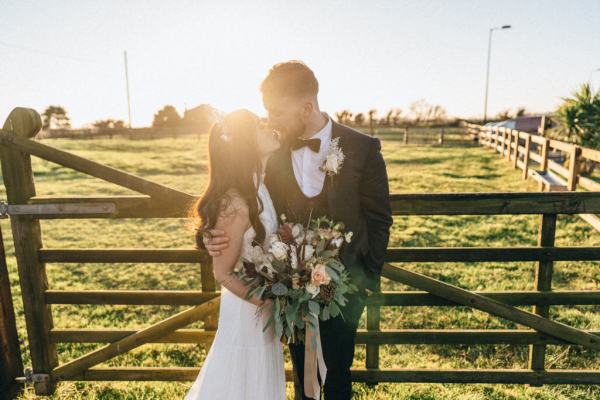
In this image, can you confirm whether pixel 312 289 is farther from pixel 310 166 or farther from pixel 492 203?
pixel 492 203

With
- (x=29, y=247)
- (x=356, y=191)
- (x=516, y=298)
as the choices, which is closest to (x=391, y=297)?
(x=516, y=298)

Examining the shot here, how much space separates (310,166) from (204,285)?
4.98 feet

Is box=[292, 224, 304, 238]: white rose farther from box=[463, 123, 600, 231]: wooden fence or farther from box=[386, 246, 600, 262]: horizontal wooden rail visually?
box=[463, 123, 600, 231]: wooden fence

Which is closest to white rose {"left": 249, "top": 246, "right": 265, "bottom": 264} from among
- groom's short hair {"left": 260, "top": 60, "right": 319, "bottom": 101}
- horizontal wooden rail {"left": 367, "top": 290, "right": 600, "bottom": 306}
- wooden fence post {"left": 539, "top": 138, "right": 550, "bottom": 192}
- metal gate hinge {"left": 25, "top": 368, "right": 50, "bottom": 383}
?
groom's short hair {"left": 260, "top": 60, "right": 319, "bottom": 101}

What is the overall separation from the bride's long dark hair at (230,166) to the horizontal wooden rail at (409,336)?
174 cm

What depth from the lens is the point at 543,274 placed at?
339cm

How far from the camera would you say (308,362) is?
269cm

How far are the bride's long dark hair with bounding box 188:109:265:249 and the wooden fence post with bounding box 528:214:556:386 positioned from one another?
2.37 m

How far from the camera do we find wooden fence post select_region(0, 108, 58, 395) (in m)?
3.26

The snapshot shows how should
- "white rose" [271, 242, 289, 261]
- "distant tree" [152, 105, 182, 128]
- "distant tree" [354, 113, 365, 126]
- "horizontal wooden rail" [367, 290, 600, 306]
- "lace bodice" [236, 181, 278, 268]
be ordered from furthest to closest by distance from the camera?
"distant tree" [152, 105, 182, 128] → "distant tree" [354, 113, 365, 126] → "horizontal wooden rail" [367, 290, 600, 306] → "lace bodice" [236, 181, 278, 268] → "white rose" [271, 242, 289, 261]

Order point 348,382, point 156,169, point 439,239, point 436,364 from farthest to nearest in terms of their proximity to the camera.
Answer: point 156,169, point 439,239, point 436,364, point 348,382

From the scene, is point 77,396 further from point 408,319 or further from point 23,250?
point 408,319

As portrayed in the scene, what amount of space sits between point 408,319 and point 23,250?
4.29 m

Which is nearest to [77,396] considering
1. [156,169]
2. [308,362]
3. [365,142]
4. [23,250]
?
[23,250]
